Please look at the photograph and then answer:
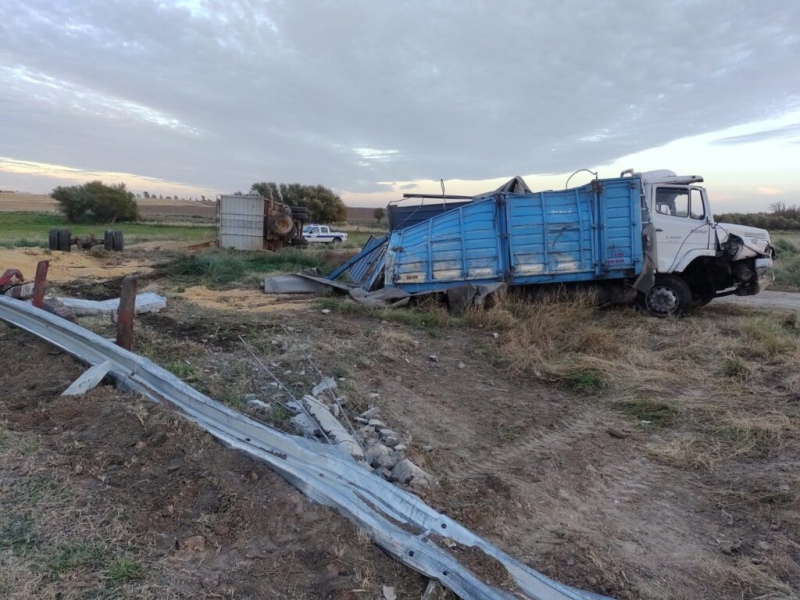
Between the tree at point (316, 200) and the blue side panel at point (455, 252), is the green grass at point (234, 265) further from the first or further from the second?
the tree at point (316, 200)

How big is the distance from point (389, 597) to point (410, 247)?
29.0ft

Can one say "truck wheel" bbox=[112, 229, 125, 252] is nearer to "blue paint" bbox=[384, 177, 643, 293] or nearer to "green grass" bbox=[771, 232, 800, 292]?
"blue paint" bbox=[384, 177, 643, 293]

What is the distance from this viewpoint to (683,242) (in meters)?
10.9

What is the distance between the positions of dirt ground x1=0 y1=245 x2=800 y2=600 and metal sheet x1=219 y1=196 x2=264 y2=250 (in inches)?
640

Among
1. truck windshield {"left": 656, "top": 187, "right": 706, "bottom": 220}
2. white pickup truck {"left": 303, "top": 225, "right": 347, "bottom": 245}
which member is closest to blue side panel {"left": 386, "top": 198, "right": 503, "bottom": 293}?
truck windshield {"left": 656, "top": 187, "right": 706, "bottom": 220}

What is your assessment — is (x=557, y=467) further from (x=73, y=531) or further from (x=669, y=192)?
(x=669, y=192)

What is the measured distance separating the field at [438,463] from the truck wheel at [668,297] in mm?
2172

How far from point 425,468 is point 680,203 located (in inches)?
350

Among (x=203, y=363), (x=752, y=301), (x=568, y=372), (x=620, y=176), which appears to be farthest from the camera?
(x=752, y=301)

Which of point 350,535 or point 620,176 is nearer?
point 350,535

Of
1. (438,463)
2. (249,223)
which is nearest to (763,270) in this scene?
(438,463)

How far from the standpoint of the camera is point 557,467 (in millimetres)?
4578

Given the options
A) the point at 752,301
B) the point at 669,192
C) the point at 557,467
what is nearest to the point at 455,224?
the point at 669,192

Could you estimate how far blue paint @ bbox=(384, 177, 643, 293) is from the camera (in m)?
10.9
